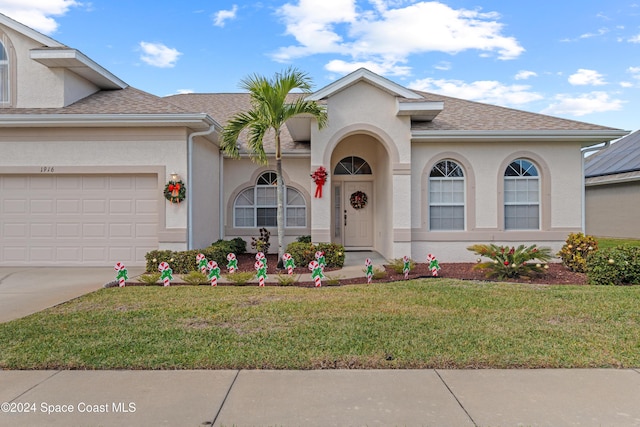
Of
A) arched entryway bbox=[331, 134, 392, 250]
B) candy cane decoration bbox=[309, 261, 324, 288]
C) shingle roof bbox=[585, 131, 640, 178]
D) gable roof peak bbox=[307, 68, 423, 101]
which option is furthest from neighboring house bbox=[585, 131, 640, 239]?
candy cane decoration bbox=[309, 261, 324, 288]

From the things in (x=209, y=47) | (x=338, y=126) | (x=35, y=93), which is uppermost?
(x=209, y=47)

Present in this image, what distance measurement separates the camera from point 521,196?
12594 mm

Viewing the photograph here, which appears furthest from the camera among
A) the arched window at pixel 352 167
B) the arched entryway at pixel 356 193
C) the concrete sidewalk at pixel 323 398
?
the arched window at pixel 352 167

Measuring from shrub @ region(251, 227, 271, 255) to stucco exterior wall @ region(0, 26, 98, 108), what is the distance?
6.48 metres

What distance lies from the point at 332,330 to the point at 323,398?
174 cm

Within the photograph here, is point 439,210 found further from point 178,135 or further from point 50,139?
point 50,139

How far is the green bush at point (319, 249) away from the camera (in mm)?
11000

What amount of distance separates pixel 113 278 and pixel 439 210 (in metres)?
8.60

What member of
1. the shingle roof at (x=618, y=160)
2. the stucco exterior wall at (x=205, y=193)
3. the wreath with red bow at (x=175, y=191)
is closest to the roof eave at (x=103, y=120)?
the stucco exterior wall at (x=205, y=193)

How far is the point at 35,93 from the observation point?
1174 cm

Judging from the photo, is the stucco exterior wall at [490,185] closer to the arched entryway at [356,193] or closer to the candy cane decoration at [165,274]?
the arched entryway at [356,193]

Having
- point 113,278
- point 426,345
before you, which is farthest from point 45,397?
point 113,278

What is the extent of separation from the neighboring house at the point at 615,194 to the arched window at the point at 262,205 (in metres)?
16.5

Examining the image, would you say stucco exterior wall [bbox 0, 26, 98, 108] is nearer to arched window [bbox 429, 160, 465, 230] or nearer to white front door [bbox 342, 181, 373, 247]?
white front door [bbox 342, 181, 373, 247]
